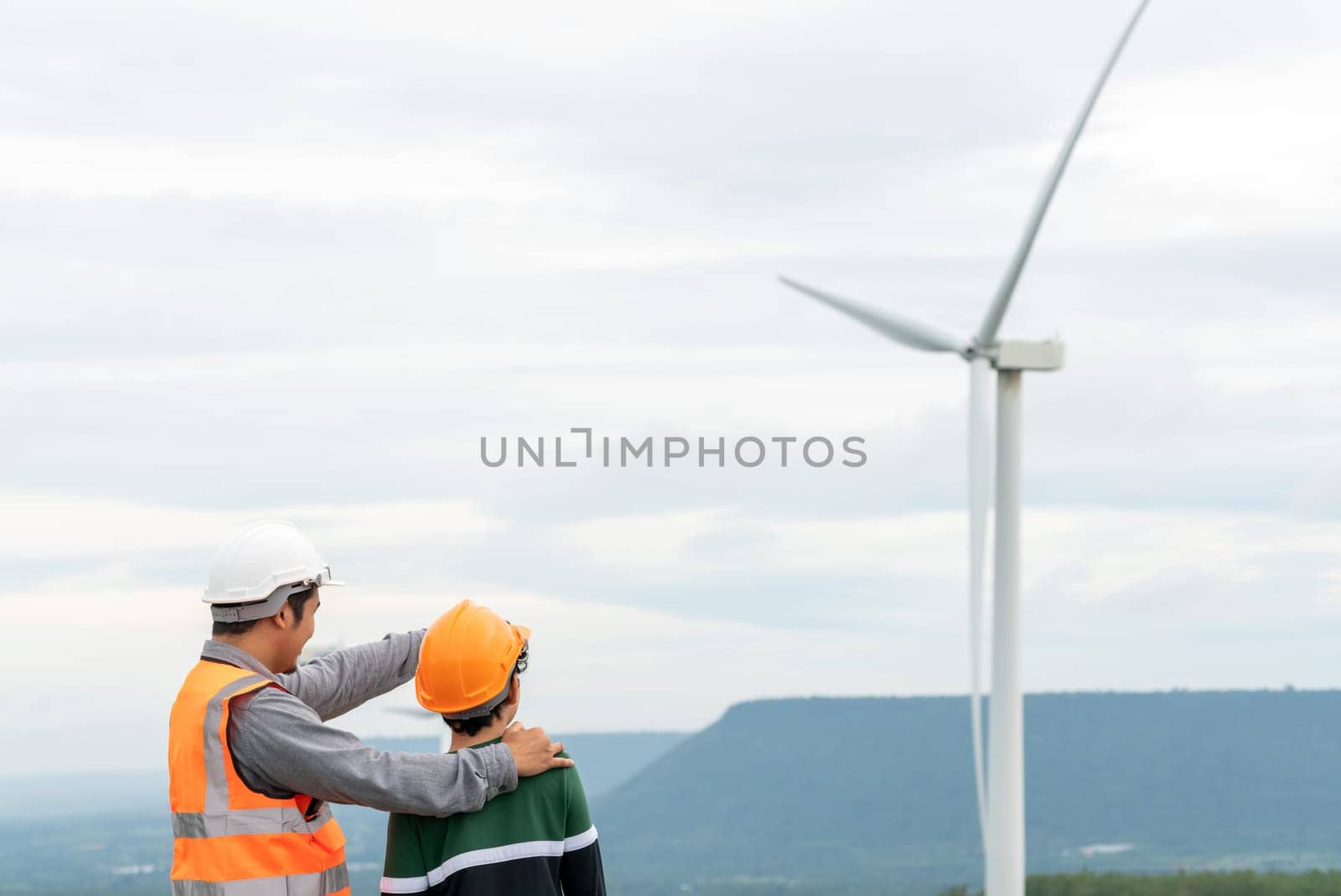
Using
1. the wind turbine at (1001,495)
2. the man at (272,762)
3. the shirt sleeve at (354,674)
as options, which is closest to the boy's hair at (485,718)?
the man at (272,762)

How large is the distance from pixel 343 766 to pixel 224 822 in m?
0.68

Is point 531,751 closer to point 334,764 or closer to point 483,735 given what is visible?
point 483,735

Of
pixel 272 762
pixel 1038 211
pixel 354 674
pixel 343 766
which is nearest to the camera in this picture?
pixel 343 766

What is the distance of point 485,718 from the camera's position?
820 cm

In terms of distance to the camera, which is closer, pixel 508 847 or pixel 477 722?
pixel 508 847

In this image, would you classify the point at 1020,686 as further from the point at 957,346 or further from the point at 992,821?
→ the point at 957,346

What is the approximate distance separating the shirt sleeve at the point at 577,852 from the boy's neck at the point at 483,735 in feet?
1.20

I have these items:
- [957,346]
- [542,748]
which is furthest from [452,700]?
[957,346]

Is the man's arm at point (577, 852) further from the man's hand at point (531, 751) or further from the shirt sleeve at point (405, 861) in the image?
the shirt sleeve at point (405, 861)

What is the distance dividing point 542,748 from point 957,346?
22419 mm

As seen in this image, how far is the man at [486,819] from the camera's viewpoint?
8008mm

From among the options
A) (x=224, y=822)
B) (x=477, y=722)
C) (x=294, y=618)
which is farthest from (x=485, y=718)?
(x=224, y=822)

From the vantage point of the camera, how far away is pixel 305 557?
8508 mm

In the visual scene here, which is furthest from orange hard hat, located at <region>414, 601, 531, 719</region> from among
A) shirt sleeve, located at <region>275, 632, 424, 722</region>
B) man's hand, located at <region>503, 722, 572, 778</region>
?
shirt sleeve, located at <region>275, 632, 424, 722</region>
